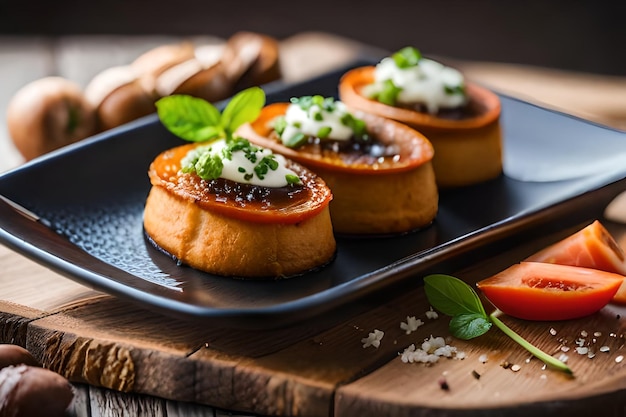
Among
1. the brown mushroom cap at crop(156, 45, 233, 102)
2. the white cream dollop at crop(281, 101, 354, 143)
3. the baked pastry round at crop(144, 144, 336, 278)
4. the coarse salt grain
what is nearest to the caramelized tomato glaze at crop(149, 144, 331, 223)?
the baked pastry round at crop(144, 144, 336, 278)

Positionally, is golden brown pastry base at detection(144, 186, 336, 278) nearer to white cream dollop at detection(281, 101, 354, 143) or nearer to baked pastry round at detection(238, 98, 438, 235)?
baked pastry round at detection(238, 98, 438, 235)

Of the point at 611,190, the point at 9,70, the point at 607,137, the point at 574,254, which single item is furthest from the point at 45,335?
the point at 9,70

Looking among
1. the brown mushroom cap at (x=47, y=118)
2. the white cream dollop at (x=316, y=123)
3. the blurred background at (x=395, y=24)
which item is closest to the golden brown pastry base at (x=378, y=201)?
the white cream dollop at (x=316, y=123)

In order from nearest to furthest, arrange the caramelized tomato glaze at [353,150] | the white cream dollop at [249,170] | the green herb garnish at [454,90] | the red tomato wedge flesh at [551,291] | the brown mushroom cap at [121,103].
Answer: the red tomato wedge flesh at [551,291] < the white cream dollop at [249,170] < the caramelized tomato glaze at [353,150] < the green herb garnish at [454,90] < the brown mushroom cap at [121,103]

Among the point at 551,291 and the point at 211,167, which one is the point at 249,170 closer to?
the point at 211,167

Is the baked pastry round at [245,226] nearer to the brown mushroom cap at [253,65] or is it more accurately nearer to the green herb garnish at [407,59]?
the green herb garnish at [407,59]

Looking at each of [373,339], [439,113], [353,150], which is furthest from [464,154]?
[373,339]
